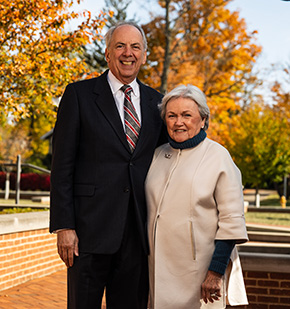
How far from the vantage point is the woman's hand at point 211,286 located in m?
3.04

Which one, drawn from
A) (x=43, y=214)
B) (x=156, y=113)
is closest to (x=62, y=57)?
(x=43, y=214)

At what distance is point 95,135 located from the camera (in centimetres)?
317

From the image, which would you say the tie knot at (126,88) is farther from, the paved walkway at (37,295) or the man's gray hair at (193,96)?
the paved walkway at (37,295)

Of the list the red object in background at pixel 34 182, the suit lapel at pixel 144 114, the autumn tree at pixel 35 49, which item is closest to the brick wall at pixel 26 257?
the autumn tree at pixel 35 49

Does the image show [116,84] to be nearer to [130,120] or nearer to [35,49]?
[130,120]

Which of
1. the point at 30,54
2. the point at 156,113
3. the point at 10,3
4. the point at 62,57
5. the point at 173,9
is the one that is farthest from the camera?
the point at 173,9

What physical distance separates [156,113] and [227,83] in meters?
24.4

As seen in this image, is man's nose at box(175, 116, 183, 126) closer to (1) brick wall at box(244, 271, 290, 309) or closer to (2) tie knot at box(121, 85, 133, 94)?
(2) tie knot at box(121, 85, 133, 94)

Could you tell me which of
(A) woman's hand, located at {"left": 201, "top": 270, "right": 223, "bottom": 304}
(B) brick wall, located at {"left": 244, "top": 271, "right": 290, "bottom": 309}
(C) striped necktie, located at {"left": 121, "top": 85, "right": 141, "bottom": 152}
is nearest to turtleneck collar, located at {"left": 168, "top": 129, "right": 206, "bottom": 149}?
(C) striped necktie, located at {"left": 121, "top": 85, "right": 141, "bottom": 152}

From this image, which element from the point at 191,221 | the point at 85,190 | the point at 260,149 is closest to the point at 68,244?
the point at 85,190

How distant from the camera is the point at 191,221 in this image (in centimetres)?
307

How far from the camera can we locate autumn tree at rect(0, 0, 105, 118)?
8062 mm

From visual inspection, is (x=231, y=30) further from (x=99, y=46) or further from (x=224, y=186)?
(x=224, y=186)

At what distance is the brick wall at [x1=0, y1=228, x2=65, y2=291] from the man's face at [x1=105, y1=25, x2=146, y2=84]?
13.4 ft
